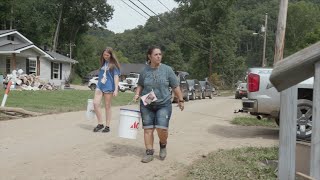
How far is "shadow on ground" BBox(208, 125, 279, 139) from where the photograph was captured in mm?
10258

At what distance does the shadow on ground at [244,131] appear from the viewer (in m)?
10.3

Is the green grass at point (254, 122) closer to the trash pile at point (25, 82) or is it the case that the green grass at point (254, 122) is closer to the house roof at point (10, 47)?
the trash pile at point (25, 82)

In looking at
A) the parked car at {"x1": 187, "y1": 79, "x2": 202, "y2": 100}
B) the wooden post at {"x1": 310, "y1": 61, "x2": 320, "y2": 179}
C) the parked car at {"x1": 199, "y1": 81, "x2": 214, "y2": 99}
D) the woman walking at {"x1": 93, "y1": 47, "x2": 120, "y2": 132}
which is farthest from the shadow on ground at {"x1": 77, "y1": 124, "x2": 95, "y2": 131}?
the parked car at {"x1": 199, "y1": 81, "x2": 214, "y2": 99}

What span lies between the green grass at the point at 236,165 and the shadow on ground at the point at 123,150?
114cm

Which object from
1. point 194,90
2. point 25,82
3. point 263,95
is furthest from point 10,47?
point 263,95

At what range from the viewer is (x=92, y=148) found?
7.83 m

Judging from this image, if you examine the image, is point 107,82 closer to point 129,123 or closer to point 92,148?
point 92,148

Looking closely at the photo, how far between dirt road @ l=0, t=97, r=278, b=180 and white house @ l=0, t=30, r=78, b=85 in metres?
27.6

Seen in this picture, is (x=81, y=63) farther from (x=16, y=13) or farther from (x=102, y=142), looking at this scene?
(x=102, y=142)

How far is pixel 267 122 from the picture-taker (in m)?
13.2

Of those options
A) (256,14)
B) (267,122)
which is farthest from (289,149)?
(256,14)

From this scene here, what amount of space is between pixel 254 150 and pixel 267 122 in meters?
5.67

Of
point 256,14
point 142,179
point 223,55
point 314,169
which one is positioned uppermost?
point 256,14

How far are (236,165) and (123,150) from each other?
209cm
